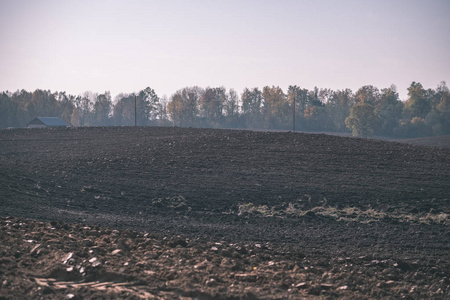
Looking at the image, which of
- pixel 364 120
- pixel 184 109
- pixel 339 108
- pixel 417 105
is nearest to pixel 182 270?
pixel 364 120

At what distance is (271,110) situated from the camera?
103438 millimetres

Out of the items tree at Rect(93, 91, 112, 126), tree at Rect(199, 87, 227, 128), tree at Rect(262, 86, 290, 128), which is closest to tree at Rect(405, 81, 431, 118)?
tree at Rect(262, 86, 290, 128)

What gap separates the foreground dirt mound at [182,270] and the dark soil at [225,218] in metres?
0.03

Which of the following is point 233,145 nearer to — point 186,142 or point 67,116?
point 186,142

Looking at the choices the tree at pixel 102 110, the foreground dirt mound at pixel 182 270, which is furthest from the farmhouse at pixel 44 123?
the foreground dirt mound at pixel 182 270

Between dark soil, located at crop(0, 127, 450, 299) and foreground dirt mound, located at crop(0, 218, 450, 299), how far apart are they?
31 mm

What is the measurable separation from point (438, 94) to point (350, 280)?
376 feet

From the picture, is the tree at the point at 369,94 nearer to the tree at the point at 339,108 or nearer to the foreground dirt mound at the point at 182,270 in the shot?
the tree at the point at 339,108

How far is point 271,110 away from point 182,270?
9678 cm

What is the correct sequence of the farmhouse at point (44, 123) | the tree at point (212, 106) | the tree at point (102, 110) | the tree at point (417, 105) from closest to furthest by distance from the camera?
the farmhouse at point (44, 123), the tree at point (417, 105), the tree at point (212, 106), the tree at point (102, 110)

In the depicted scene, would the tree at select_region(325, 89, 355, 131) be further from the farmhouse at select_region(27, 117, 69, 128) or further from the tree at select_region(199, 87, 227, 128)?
the farmhouse at select_region(27, 117, 69, 128)

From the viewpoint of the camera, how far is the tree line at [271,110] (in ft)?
282

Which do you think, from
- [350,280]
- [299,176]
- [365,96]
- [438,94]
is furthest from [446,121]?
[350,280]

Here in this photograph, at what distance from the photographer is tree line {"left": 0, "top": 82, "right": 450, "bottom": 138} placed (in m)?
86.1
